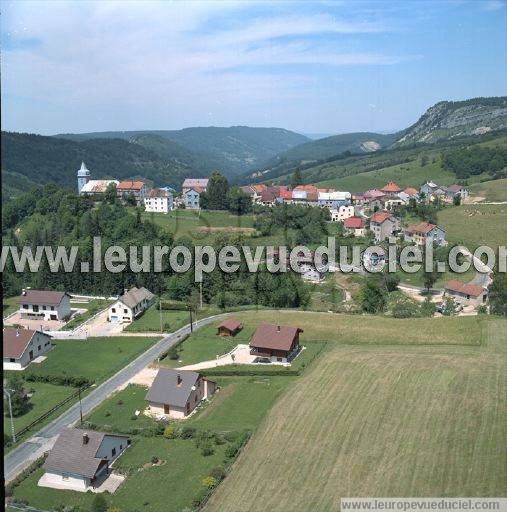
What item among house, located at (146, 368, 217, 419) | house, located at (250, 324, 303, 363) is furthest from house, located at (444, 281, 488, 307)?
house, located at (146, 368, 217, 419)

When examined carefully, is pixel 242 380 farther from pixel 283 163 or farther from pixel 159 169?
pixel 283 163

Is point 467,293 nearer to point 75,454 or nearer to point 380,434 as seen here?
point 380,434

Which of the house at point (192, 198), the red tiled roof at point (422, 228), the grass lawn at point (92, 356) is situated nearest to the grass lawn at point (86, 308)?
the grass lawn at point (92, 356)

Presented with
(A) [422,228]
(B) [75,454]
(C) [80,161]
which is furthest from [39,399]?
(C) [80,161]

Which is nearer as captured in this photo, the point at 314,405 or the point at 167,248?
the point at 314,405

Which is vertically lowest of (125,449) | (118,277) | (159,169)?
(125,449)

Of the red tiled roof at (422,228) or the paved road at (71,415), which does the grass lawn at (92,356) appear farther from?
the red tiled roof at (422,228)

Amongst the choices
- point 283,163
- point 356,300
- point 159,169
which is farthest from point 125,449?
point 283,163
